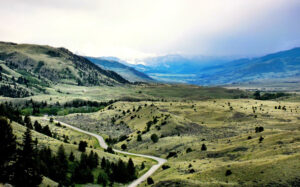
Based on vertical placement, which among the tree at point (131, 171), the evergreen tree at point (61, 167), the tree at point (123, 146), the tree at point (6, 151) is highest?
the tree at point (6, 151)

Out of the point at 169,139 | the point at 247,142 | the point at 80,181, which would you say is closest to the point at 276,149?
the point at 247,142

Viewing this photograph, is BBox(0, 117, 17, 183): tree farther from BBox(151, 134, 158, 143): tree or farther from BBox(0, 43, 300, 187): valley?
BBox(151, 134, 158, 143): tree

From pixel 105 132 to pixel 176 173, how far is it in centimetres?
8978

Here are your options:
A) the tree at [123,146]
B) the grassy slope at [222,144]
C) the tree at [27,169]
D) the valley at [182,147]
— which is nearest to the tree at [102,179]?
the valley at [182,147]

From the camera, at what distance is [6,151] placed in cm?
3947

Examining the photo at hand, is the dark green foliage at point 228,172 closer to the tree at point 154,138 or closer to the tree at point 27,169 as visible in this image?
the tree at point 27,169

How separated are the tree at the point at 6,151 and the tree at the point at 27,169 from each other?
1.11 metres

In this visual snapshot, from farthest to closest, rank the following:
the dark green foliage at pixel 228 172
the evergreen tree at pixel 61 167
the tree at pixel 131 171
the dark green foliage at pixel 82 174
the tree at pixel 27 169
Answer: the tree at pixel 131 171 → the dark green foliage at pixel 82 174 → the evergreen tree at pixel 61 167 → the dark green foliage at pixel 228 172 → the tree at pixel 27 169

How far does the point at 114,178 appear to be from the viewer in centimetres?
6359

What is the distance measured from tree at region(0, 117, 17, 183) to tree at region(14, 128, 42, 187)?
1114mm

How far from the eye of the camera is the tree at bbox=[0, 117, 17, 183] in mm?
38188

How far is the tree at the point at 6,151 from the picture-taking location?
125 ft

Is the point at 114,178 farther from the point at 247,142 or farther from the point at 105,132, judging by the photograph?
the point at 105,132

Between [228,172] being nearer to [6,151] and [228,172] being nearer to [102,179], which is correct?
[102,179]
